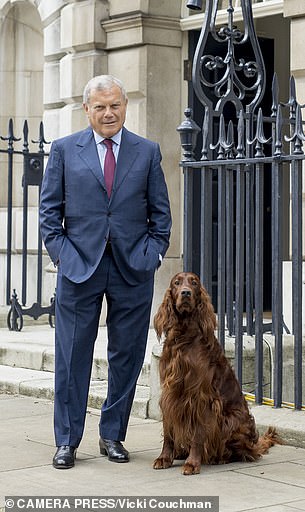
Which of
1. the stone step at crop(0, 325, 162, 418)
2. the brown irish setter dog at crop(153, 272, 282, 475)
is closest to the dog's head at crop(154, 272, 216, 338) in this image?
the brown irish setter dog at crop(153, 272, 282, 475)

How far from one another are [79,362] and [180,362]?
58cm

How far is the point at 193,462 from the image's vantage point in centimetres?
621

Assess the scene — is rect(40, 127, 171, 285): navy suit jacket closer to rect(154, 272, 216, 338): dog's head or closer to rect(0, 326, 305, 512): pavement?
rect(154, 272, 216, 338): dog's head

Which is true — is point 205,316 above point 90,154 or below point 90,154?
below

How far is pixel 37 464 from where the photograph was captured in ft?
21.3

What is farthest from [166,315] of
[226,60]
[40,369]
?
[40,369]

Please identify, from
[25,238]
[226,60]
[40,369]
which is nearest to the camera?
[226,60]

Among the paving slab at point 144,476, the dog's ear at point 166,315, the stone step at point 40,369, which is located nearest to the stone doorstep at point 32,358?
the stone step at point 40,369

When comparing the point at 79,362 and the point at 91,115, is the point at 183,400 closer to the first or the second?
the point at 79,362

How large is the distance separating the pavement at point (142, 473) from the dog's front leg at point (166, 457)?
46 mm

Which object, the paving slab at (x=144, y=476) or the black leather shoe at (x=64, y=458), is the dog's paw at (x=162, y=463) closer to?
the paving slab at (x=144, y=476)

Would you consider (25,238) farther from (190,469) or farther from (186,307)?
(190,469)

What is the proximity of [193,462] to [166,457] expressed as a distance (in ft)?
0.64

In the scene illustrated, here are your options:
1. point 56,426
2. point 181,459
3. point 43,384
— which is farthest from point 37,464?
point 43,384
